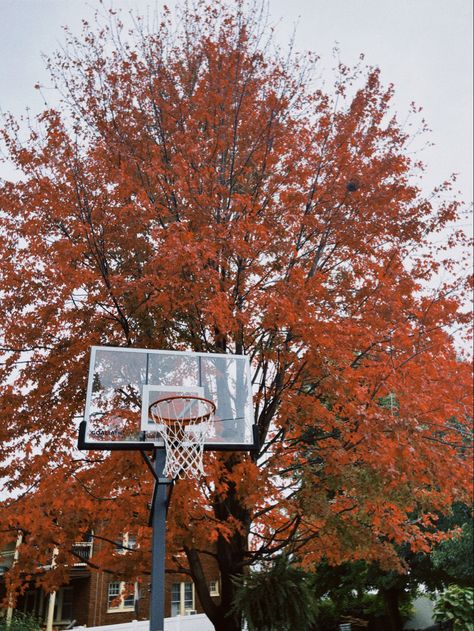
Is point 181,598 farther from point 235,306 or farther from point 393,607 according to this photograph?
point 235,306

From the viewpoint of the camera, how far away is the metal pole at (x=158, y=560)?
20.1 ft

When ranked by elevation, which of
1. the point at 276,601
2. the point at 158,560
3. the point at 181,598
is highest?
the point at 158,560

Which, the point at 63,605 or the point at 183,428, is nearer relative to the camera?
→ the point at 183,428

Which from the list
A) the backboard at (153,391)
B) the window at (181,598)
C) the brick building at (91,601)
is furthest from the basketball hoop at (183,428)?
the window at (181,598)

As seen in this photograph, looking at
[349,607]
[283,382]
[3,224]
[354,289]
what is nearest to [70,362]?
[3,224]

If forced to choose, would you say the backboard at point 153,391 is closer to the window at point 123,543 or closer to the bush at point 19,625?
the window at point 123,543

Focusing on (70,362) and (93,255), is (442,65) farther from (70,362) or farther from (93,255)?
(70,362)

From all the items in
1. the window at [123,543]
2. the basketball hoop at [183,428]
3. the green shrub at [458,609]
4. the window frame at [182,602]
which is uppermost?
the basketball hoop at [183,428]

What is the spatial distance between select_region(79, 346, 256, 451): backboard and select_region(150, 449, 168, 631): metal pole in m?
0.77

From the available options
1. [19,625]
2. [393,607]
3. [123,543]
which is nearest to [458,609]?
Result: [393,607]

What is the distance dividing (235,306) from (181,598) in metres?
20.6

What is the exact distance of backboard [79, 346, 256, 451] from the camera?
6.92 meters

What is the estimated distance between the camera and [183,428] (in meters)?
7.12

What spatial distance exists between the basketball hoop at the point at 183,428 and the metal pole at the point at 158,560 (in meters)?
0.35
